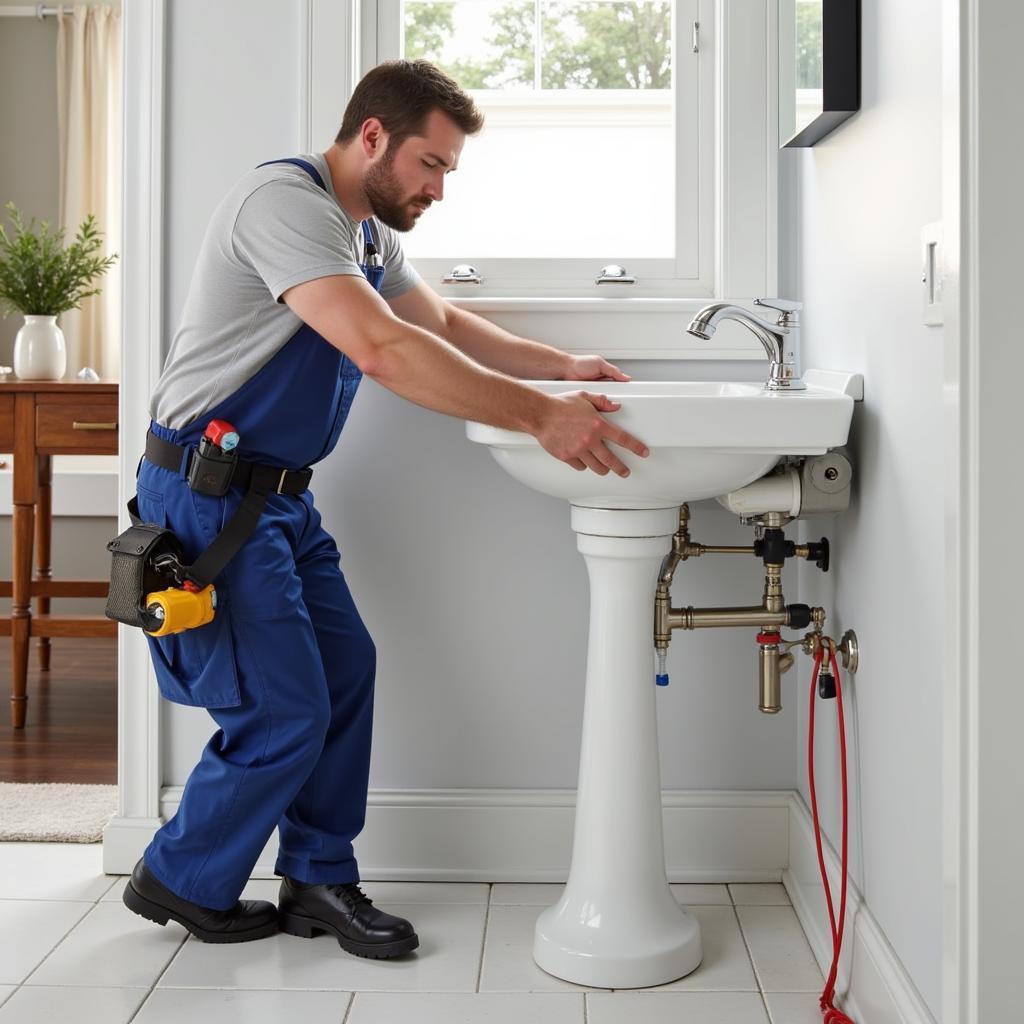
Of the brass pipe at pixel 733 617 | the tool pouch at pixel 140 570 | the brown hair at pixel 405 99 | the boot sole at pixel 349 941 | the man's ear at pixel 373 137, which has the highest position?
the brown hair at pixel 405 99

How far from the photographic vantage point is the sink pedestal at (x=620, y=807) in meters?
1.87

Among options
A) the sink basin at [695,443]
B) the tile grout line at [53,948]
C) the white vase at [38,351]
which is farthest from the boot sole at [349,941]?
the white vase at [38,351]

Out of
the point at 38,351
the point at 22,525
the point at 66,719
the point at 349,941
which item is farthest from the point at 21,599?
the point at 349,941

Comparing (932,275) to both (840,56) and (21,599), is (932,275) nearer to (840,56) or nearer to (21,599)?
(840,56)

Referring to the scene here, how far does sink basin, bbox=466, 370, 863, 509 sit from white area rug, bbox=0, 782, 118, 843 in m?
1.25

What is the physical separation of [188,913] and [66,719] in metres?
1.52

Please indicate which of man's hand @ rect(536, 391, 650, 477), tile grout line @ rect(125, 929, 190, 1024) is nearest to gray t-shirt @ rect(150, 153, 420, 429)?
man's hand @ rect(536, 391, 650, 477)

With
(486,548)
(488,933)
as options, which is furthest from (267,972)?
(486,548)

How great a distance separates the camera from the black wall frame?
1.76 m

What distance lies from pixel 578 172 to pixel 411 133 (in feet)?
1.90

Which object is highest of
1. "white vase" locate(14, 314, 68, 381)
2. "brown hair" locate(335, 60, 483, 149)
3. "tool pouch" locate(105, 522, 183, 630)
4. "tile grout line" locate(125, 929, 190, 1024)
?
"brown hair" locate(335, 60, 483, 149)

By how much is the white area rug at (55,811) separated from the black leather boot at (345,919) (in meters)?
0.56

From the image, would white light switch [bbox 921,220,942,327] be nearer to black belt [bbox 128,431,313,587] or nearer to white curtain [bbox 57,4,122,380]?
black belt [bbox 128,431,313,587]

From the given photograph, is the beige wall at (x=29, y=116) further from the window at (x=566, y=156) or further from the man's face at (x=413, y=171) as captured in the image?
the man's face at (x=413, y=171)
